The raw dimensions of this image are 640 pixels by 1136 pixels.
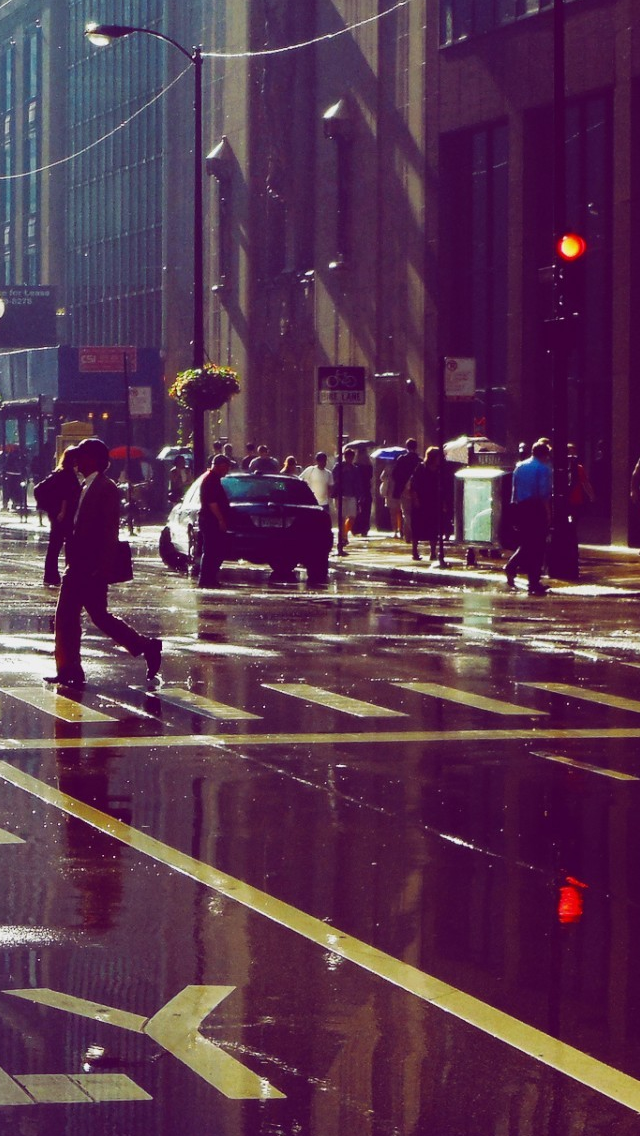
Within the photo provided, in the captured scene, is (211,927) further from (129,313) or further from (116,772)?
(129,313)

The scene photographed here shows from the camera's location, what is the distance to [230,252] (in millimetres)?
60625

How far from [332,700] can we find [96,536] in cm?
221

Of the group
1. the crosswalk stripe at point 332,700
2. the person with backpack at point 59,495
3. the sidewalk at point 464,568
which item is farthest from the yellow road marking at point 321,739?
the sidewalk at point 464,568

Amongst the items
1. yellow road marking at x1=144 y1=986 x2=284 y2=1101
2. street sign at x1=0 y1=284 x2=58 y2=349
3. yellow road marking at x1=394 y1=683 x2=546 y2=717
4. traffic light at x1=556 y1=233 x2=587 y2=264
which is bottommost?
yellow road marking at x1=394 y1=683 x2=546 y2=717

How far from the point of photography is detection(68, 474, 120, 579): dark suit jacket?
15852 mm

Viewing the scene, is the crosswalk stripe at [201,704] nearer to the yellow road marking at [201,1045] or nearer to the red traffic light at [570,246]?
the yellow road marking at [201,1045]

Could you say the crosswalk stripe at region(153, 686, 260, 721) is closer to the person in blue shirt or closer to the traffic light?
the person in blue shirt

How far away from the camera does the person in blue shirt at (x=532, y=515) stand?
27.4 m

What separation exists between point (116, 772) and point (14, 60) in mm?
85109

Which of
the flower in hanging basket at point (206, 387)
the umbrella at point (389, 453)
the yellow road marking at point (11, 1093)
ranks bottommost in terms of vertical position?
the yellow road marking at point (11, 1093)

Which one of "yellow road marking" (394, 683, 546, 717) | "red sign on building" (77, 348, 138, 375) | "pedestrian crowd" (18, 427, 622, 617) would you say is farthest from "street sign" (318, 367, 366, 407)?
"red sign on building" (77, 348, 138, 375)

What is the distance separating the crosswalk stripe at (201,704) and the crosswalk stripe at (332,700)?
61 cm

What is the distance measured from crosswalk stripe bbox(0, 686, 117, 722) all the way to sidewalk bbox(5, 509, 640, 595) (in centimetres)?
1290

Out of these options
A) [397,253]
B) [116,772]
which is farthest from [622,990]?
[397,253]
